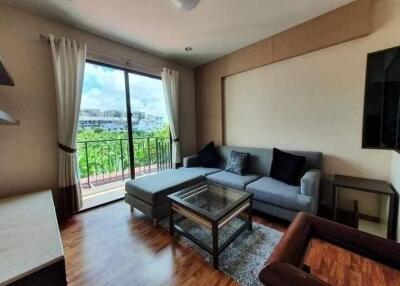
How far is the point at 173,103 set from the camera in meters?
3.56

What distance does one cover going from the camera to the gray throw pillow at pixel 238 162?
2816 mm

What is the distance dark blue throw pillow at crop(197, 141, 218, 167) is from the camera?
333 cm

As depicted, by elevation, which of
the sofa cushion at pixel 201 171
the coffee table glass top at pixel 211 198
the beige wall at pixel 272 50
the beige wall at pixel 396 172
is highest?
the beige wall at pixel 272 50

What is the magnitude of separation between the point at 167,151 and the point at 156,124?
702 mm

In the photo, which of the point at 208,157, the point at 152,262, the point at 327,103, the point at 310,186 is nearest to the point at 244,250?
the point at 152,262

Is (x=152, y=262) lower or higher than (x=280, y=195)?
lower

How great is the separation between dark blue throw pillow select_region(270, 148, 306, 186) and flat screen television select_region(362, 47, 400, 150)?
0.73 metres

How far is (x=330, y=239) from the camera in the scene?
1050 mm

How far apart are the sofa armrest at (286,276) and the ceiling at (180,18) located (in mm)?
2376

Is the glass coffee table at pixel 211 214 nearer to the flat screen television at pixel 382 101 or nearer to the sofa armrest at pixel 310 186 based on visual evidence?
the sofa armrest at pixel 310 186

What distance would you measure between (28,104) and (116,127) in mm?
1278

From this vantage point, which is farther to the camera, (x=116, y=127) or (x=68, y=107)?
(x=116, y=127)

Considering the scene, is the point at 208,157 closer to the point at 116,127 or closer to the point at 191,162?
the point at 191,162

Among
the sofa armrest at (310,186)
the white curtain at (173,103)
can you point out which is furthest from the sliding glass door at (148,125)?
the sofa armrest at (310,186)
